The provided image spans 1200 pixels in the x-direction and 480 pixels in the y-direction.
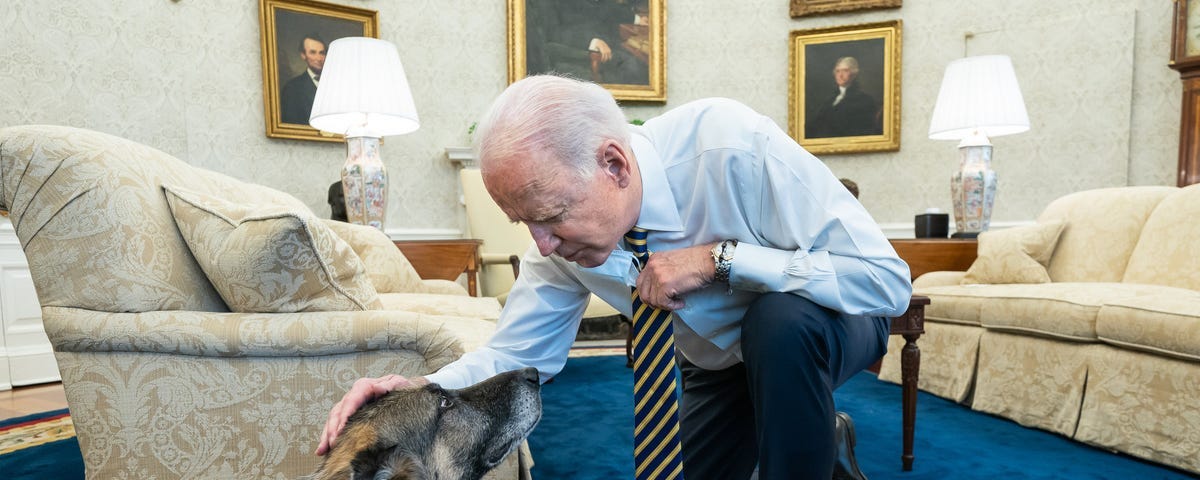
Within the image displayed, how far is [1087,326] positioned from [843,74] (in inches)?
123

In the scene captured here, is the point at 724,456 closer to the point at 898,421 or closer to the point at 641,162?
the point at 641,162

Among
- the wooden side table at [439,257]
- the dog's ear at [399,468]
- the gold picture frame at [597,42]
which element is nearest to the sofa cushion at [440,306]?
the wooden side table at [439,257]

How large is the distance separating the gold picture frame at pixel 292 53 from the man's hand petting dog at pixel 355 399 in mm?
3887

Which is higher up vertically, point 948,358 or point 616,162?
point 616,162

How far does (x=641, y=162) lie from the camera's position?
1.20 meters

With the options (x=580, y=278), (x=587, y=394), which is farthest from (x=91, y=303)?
(x=587, y=394)

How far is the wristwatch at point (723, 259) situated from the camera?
3.77ft

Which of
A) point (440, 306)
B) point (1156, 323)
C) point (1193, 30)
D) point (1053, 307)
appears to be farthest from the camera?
point (1193, 30)

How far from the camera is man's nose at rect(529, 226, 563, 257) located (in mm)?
1109

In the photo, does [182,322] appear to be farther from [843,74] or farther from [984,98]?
[843,74]

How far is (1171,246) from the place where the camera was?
9.55 ft

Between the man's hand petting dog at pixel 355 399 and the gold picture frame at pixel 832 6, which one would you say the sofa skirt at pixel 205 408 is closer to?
the man's hand petting dog at pixel 355 399

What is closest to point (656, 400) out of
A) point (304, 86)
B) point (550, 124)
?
point (550, 124)

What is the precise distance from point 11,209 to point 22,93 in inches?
121
